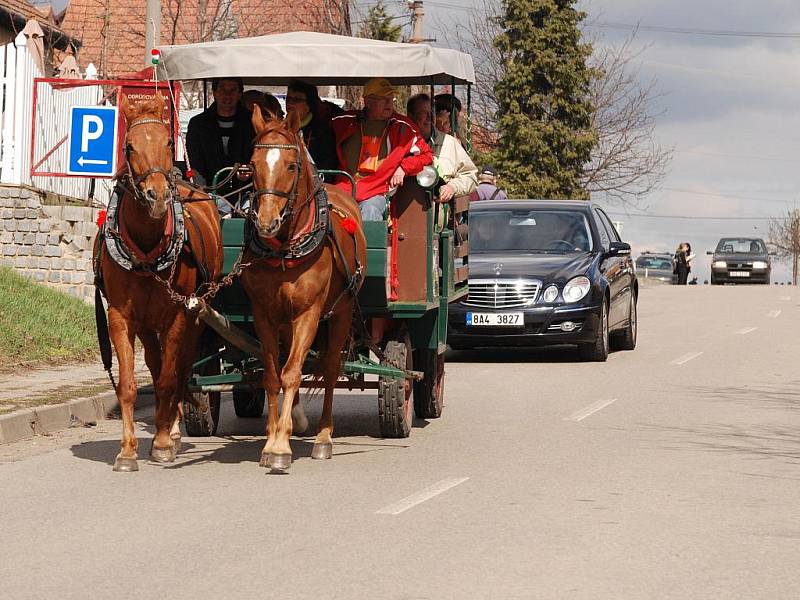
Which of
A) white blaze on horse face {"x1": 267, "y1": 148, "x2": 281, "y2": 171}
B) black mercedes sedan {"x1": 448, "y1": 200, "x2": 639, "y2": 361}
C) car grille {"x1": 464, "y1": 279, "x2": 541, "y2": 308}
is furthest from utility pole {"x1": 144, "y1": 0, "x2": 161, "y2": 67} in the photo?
white blaze on horse face {"x1": 267, "y1": 148, "x2": 281, "y2": 171}

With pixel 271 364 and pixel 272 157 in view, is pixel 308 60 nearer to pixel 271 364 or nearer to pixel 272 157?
pixel 272 157

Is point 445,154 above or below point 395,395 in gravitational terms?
above

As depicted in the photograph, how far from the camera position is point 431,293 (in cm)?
1168

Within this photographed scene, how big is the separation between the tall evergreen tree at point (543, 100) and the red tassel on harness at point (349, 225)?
147 ft

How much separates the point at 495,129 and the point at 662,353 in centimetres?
3902

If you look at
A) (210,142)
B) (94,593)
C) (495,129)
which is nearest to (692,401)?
(210,142)

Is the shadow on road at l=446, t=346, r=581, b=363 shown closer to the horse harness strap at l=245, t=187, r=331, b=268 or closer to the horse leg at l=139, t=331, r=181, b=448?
the horse leg at l=139, t=331, r=181, b=448

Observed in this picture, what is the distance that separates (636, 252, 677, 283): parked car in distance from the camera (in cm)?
6969

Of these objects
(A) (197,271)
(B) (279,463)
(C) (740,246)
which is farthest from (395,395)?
(C) (740,246)

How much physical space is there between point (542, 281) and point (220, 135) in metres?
7.57

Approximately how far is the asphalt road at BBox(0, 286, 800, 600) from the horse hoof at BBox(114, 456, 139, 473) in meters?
A: 0.09

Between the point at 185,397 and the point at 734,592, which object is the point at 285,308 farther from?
the point at 734,592

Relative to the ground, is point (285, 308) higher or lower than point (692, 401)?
higher

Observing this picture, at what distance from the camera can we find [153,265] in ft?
32.4
